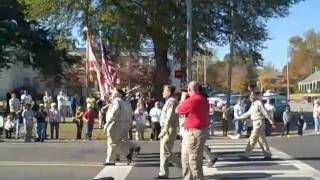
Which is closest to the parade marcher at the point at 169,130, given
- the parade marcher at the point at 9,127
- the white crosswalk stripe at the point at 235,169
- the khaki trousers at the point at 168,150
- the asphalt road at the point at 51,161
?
the khaki trousers at the point at 168,150

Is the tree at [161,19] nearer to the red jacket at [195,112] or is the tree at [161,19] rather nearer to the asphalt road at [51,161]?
the asphalt road at [51,161]

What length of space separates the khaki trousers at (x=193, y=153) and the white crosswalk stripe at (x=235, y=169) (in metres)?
1.85

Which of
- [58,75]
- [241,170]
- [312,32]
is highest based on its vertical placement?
[312,32]

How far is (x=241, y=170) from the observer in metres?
14.8

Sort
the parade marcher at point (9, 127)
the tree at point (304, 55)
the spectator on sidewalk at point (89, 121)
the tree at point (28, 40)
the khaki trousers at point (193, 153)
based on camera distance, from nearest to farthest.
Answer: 1. the khaki trousers at point (193, 153)
2. the spectator on sidewalk at point (89, 121)
3. the parade marcher at point (9, 127)
4. the tree at point (28, 40)
5. the tree at point (304, 55)

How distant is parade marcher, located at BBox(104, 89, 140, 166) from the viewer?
1583cm

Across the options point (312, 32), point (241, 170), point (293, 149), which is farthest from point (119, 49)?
point (312, 32)

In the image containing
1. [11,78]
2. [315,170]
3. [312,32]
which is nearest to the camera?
[315,170]

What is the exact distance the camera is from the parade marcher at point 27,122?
25297 millimetres

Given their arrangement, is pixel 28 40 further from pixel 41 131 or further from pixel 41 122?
pixel 41 131

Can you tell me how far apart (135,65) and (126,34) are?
39856 millimetres

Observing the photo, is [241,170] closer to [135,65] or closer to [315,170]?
[315,170]

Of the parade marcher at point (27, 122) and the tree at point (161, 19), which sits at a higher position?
the tree at point (161, 19)

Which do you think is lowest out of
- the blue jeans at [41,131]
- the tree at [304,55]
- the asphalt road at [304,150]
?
the asphalt road at [304,150]
